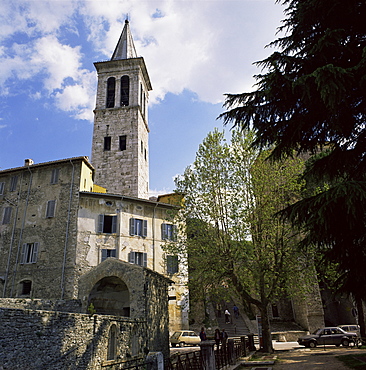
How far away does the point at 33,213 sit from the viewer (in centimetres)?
2444

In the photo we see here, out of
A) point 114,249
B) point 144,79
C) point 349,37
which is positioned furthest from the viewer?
point 144,79

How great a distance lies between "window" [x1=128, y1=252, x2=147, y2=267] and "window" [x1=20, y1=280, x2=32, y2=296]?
682cm

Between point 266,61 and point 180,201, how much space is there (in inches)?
437

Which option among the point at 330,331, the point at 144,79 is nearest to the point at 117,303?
the point at 330,331

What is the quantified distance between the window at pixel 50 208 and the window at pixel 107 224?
10.9 ft

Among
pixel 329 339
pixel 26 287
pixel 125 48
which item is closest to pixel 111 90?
pixel 125 48

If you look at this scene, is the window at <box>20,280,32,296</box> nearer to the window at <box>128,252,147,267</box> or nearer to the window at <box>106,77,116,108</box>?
the window at <box>128,252,147,267</box>

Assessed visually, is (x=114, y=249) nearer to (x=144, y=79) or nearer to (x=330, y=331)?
(x=330, y=331)

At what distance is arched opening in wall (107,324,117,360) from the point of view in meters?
12.2

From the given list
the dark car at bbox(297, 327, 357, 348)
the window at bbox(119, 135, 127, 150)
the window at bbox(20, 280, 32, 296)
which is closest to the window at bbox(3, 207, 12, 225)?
the window at bbox(20, 280, 32, 296)

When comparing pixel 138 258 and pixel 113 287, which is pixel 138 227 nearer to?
pixel 138 258

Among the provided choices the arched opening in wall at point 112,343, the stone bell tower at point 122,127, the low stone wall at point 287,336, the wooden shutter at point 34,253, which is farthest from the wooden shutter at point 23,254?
the low stone wall at point 287,336

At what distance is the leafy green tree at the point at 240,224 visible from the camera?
15969mm

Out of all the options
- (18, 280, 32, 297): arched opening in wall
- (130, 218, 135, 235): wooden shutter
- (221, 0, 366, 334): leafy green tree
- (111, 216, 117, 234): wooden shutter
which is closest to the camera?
(221, 0, 366, 334): leafy green tree
